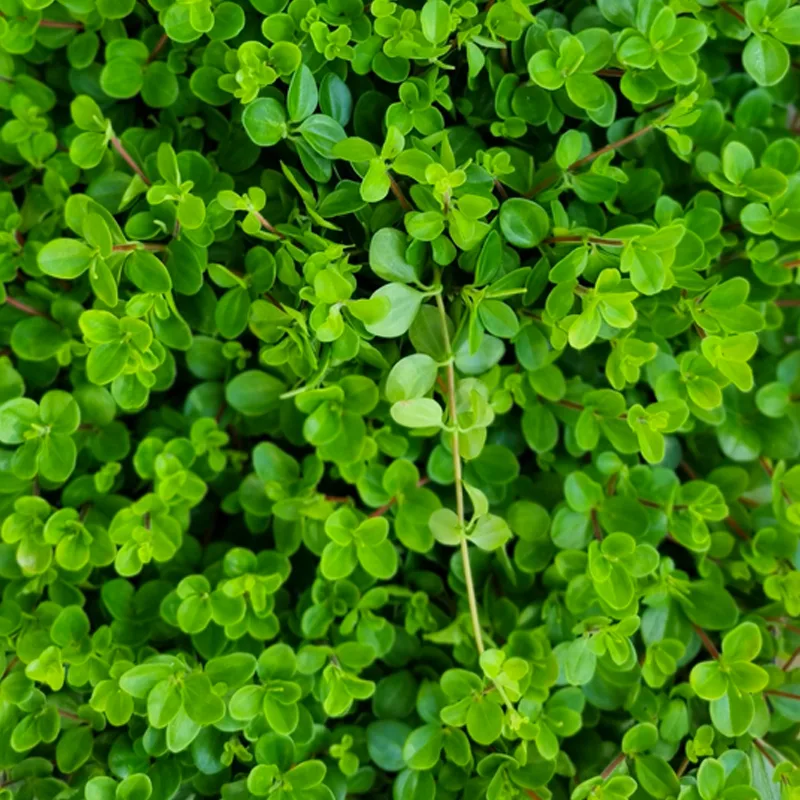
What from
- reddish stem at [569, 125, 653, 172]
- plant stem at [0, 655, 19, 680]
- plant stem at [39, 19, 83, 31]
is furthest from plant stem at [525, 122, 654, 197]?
plant stem at [0, 655, 19, 680]

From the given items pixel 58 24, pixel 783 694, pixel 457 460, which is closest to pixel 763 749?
pixel 783 694

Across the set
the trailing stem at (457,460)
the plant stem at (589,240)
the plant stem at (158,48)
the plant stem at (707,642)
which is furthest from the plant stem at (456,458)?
the plant stem at (158,48)

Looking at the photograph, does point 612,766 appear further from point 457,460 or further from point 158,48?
point 158,48

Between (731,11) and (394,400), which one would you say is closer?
(394,400)

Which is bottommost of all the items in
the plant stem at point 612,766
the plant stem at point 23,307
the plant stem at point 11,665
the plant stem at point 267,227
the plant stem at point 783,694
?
the plant stem at point 11,665

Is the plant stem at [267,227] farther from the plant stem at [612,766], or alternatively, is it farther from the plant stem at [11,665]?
the plant stem at [612,766]

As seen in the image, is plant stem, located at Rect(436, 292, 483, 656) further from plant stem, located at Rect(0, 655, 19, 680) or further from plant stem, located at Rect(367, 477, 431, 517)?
plant stem, located at Rect(0, 655, 19, 680)

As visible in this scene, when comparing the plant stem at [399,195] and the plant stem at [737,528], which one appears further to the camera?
the plant stem at [737,528]
